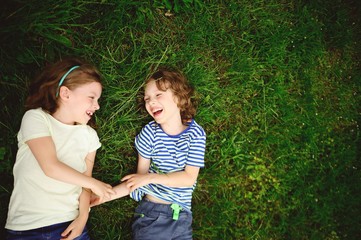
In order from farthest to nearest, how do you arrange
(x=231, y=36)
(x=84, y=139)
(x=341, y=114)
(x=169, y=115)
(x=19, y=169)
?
(x=341, y=114) → (x=231, y=36) → (x=169, y=115) → (x=84, y=139) → (x=19, y=169)

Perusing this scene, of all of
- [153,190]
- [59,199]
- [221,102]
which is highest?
[221,102]

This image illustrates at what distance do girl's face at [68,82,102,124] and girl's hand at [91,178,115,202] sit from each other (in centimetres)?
56

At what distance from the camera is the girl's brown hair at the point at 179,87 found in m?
2.92

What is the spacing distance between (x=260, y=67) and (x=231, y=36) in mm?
481

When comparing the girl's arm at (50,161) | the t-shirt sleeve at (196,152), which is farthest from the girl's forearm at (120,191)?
the t-shirt sleeve at (196,152)

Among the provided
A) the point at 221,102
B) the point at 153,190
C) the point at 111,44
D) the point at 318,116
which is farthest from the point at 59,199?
the point at 318,116

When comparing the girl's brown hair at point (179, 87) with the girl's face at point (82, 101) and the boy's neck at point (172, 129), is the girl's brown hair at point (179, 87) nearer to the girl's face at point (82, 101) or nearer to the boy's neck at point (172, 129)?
the boy's neck at point (172, 129)

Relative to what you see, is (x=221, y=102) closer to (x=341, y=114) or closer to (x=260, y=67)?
(x=260, y=67)

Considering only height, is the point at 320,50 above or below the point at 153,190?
above

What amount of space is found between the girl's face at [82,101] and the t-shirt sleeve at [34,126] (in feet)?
0.76

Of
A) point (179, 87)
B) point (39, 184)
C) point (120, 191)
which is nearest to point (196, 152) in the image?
point (179, 87)

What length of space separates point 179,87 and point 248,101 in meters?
0.93

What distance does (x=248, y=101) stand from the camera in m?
3.48

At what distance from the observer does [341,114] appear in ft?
12.0
